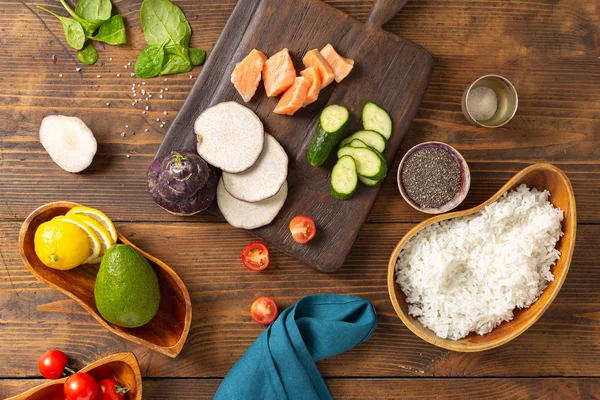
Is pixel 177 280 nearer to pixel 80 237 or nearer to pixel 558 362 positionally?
pixel 80 237

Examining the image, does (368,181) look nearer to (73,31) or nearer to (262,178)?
(262,178)

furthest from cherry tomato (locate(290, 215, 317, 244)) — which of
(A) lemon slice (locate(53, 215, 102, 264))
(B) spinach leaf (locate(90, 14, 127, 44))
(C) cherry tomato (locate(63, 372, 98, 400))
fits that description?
(B) spinach leaf (locate(90, 14, 127, 44))

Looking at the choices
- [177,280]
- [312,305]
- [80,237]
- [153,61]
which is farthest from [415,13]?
[80,237]

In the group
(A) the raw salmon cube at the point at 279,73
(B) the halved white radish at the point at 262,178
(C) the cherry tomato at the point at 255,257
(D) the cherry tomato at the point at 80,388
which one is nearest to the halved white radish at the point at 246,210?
(B) the halved white radish at the point at 262,178

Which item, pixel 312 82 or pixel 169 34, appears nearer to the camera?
pixel 312 82

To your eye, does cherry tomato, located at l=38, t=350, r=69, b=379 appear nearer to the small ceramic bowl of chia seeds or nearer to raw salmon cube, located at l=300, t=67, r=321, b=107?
raw salmon cube, located at l=300, t=67, r=321, b=107

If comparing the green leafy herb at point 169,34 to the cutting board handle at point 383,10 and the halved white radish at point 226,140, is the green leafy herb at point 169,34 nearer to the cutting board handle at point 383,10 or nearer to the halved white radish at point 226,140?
the halved white radish at point 226,140

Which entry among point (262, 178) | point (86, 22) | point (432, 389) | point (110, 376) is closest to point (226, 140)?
point (262, 178)
